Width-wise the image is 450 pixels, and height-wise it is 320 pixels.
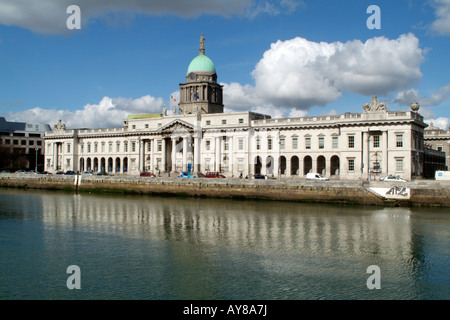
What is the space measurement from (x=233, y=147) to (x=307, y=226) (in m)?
41.7

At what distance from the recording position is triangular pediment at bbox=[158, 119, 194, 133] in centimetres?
7519

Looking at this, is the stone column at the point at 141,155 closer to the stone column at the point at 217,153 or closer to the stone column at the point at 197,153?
the stone column at the point at 197,153

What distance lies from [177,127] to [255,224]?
46.6m

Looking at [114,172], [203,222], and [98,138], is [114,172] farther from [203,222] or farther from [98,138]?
[203,222]

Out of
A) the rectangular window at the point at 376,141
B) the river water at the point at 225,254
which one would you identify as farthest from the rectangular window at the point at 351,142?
the river water at the point at 225,254

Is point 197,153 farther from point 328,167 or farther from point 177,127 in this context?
point 328,167

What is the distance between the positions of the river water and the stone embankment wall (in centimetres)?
334

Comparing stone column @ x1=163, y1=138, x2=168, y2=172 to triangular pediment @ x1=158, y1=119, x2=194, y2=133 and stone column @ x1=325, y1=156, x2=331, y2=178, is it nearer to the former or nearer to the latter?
triangular pediment @ x1=158, y1=119, x2=194, y2=133

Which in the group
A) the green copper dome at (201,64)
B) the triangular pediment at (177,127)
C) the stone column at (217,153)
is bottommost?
the stone column at (217,153)

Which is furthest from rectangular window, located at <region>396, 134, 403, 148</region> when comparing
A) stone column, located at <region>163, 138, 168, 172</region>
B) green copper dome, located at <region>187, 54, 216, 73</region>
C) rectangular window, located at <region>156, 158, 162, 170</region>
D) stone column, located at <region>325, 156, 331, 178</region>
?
green copper dome, located at <region>187, 54, 216, 73</region>

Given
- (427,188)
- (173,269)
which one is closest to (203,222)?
(173,269)

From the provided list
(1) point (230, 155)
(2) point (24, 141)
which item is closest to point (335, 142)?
(1) point (230, 155)

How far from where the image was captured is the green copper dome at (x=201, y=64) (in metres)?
88.7

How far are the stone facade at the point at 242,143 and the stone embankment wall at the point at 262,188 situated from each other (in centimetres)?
987
